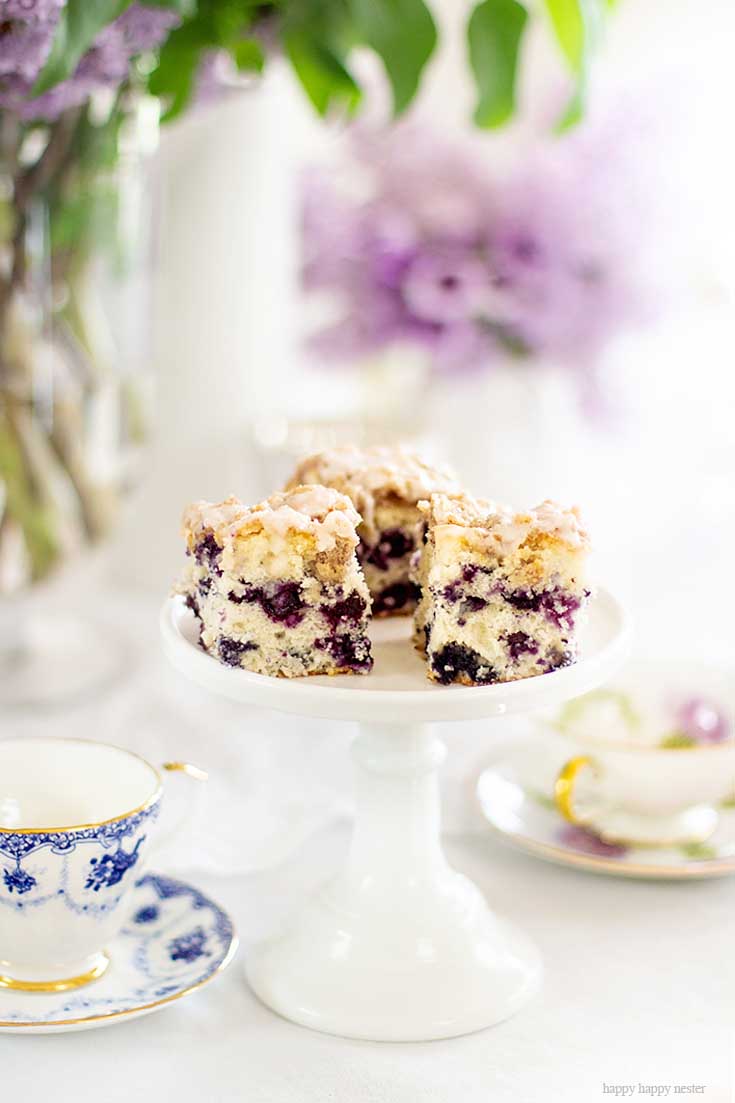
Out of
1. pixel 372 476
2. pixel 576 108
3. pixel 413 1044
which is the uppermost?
pixel 576 108

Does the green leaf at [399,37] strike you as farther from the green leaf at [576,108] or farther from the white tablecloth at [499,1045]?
the white tablecloth at [499,1045]

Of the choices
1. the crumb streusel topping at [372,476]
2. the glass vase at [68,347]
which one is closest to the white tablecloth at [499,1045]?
the crumb streusel topping at [372,476]

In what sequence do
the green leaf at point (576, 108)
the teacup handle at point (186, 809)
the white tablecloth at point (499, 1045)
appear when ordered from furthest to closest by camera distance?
the green leaf at point (576, 108), the teacup handle at point (186, 809), the white tablecloth at point (499, 1045)

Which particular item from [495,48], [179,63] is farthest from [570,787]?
[179,63]

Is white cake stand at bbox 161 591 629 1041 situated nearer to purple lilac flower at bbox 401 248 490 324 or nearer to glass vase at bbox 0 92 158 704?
glass vase at bbox 0 92 158 704

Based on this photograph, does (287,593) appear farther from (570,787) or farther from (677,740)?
(677,740)
